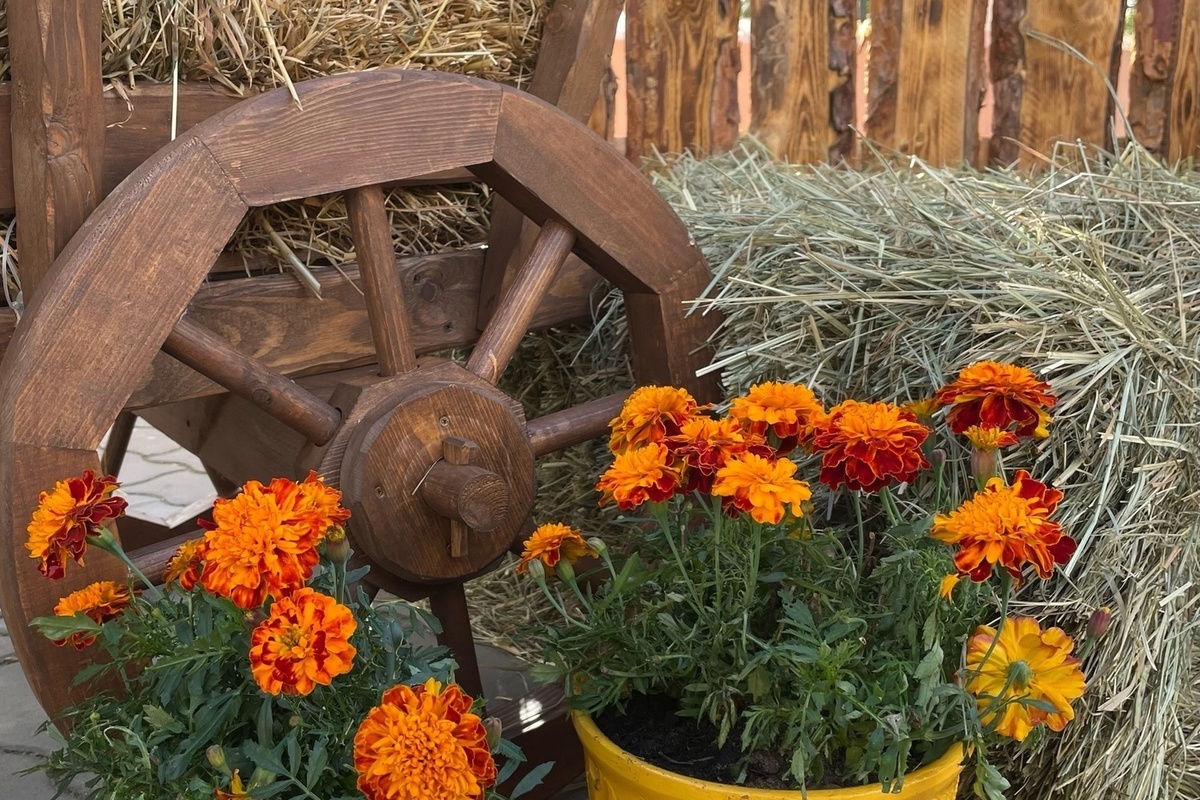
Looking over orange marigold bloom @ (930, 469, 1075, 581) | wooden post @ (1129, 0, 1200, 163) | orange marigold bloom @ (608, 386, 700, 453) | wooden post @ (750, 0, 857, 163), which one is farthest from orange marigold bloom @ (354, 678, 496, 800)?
wooden post @ (1129, 0, 1200, 163)

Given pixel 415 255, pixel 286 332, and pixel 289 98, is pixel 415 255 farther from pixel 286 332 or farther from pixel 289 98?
pixel 289 98

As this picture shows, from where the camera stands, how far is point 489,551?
5.19 ft

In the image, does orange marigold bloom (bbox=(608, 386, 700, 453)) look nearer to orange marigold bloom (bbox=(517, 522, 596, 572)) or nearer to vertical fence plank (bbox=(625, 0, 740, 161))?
orange marigold bloom (bbox=(517, 522, 596, 572))

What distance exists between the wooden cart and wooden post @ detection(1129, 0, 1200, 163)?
1685 millimetres

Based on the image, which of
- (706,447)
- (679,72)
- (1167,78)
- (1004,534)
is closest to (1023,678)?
(1004,534)

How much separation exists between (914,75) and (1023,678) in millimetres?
2090

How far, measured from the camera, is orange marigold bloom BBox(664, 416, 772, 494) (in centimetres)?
113

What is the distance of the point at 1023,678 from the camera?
3.60ft

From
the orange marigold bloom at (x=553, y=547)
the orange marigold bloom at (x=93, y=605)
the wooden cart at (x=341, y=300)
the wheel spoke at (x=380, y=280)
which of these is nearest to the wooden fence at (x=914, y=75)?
the wooden cart at (x=341, y=300)

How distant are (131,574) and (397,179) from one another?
546 mm

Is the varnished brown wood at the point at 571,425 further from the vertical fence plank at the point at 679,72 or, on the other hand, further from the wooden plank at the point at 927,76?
the wooden plank at the point at 927,76

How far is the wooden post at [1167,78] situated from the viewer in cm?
276

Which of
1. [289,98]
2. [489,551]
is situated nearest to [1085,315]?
[489,551]

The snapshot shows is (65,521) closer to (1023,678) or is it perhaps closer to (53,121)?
(53,121)
